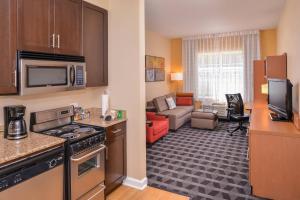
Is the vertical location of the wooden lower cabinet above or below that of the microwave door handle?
below

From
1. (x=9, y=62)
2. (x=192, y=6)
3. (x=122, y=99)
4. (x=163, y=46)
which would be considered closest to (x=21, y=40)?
(x=9, y=62)

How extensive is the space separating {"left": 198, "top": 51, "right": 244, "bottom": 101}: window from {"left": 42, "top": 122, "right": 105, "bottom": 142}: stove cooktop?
5.80m

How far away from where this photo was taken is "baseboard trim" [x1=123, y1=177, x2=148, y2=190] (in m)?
2.96

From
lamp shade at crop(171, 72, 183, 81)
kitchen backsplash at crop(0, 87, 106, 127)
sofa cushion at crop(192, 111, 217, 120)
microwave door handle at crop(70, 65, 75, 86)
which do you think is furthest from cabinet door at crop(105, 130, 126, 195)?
lamp shade at crop(171, 72, 183, 81)

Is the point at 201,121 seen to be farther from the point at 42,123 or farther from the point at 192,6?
the point at 42,123

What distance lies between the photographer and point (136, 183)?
2.98 meters

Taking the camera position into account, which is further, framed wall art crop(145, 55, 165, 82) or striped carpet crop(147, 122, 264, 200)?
framed wall art crop(145, 55, 165, 82)

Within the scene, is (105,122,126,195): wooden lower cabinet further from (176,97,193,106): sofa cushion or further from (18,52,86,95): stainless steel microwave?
(176,97,193,106): sofa cushion

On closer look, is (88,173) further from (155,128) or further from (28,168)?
(155,128)

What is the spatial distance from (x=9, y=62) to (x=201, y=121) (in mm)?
5104

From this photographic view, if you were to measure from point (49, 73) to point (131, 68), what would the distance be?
3.46 feet

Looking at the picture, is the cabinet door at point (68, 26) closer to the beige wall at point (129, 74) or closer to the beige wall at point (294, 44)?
the beige wall at point (129, 74)

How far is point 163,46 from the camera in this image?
25.4 feet

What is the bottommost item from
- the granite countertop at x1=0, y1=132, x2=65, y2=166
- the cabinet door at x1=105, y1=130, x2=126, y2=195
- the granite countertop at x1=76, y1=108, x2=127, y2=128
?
the cabinet door at x1=105, y1=130, x2=126, y2=195
